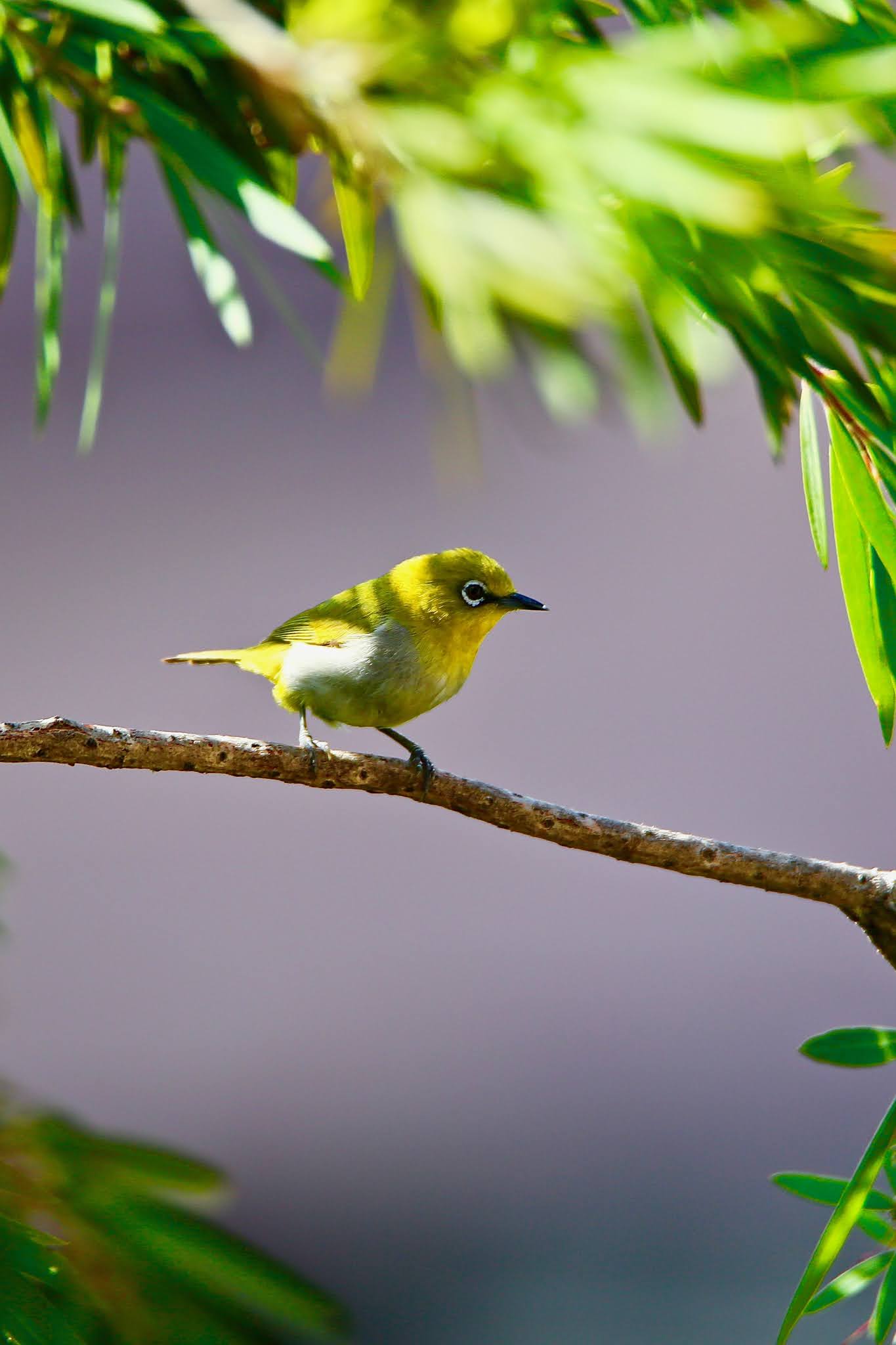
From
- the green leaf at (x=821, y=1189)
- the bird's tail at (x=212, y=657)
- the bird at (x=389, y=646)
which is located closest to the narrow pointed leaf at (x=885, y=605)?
the green leaf at (x=821, y=1189)

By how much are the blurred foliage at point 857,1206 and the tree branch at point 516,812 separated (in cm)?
10

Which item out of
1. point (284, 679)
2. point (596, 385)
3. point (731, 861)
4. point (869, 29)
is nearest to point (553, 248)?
point (596, 385)

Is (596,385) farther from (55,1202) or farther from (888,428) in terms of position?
(55,1202)

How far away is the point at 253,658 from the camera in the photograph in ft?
4.37

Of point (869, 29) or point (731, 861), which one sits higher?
point (869, 29)

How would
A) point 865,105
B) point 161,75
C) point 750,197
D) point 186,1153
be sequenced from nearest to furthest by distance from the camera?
point 750,197 → point 865,105 → point 186,1153 → point 161,75

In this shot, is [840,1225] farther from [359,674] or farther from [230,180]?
[359,674]

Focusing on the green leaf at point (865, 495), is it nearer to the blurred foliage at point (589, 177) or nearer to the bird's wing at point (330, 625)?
A: the blurred foliage at point (589, 177)

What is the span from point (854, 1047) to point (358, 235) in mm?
480

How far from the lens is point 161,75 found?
23.9 inches

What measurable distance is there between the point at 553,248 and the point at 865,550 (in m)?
0.35

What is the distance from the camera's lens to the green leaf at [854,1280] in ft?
1.99

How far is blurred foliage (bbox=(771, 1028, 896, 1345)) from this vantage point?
531mm

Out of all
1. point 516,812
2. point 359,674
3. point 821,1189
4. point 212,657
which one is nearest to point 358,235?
point 516,812
